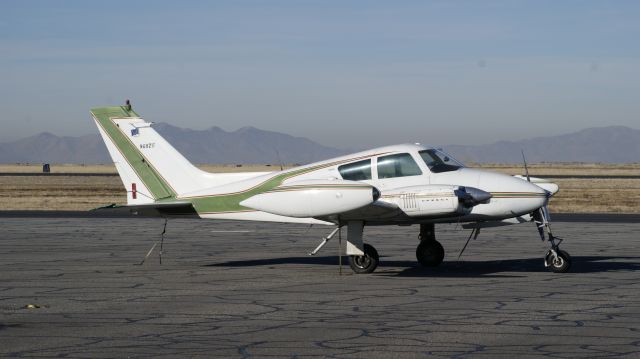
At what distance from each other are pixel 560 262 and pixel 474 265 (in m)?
2.52

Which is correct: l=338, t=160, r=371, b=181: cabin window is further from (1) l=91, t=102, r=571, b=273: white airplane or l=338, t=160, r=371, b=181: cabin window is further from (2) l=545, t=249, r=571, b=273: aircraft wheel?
(2) l=545, t=249, r=571, b=273: aircraft wheel

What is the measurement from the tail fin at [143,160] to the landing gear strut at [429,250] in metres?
4.70

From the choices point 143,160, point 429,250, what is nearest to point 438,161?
point 429,250

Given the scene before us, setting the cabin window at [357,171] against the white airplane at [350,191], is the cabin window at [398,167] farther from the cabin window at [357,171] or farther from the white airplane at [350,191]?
the cabin window at [357,171]

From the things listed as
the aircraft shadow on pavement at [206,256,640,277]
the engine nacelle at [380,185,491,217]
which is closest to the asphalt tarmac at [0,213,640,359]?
the aircraft shadow on pavement at [206,256,640,277]

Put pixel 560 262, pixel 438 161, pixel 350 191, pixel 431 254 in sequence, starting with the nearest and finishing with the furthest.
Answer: pixel 350 191 → pixel 560 262 → pixel 438 161 → pixel 431 254

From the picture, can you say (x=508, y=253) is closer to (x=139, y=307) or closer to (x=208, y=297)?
(x=208, y=297)

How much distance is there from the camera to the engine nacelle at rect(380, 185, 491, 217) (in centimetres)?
1952

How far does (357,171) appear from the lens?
20844 millimetres

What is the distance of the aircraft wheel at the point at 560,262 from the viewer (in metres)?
20.2

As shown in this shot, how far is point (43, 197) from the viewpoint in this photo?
2344 inches

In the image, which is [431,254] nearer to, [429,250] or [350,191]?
[429,250]

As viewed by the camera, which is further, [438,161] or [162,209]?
[162,209]

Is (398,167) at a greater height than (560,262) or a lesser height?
greater
